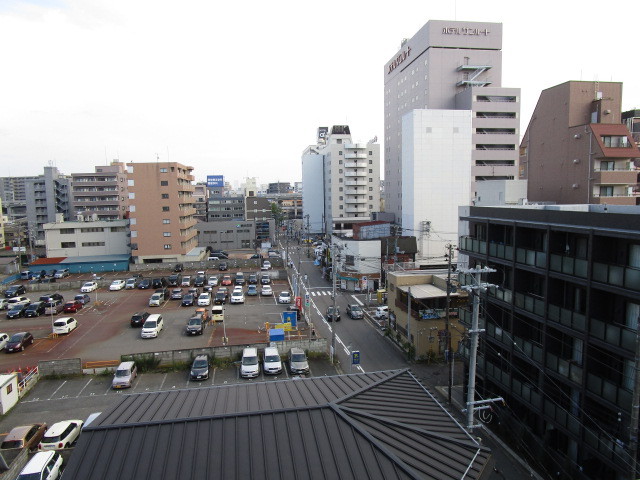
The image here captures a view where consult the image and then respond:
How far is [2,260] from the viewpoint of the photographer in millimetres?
58344

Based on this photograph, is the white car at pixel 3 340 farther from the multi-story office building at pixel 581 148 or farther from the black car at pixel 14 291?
the multi-story office building at pixel 581 148

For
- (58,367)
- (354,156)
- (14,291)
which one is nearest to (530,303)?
(58,367)

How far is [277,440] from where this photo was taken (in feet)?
31.6

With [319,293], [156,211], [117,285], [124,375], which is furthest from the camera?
[156,211]

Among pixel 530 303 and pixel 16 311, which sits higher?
pixel 530 303

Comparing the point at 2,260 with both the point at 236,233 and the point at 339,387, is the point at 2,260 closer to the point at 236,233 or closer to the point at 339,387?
the point at 236,233

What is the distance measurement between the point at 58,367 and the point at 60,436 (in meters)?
8.22

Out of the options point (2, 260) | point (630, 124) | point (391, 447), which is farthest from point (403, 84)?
point (391, 447)

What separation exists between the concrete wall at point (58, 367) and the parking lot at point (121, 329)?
2.21m

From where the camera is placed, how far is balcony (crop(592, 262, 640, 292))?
11859mm

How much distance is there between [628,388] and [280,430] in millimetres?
9678

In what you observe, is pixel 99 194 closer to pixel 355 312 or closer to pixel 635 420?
pixel 355 312

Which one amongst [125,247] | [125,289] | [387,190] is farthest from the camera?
[387,190]

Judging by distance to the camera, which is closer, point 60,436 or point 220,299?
point 60,436
